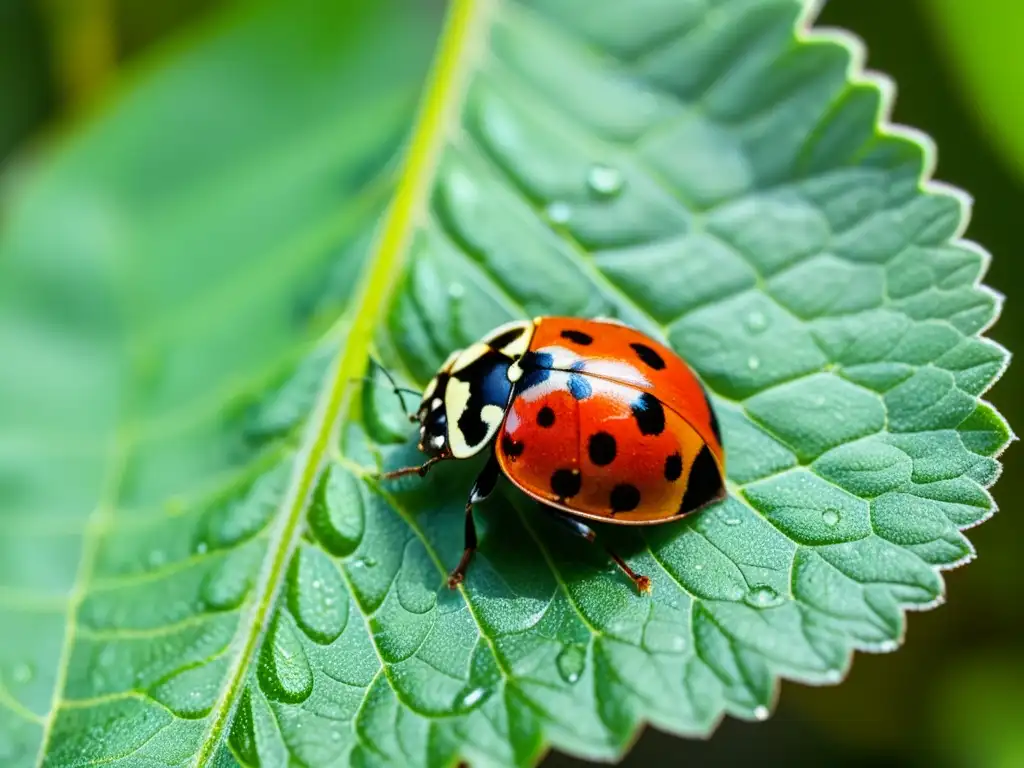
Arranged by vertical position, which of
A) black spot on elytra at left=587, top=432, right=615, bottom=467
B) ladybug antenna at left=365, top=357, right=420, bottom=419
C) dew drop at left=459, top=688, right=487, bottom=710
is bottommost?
dew drop at left=459, top=688, right=487, bottom=710

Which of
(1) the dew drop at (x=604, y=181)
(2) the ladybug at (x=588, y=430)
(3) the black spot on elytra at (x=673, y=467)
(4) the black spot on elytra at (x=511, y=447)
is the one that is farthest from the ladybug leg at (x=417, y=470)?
(1) the dew drop at (x=604, y=181)

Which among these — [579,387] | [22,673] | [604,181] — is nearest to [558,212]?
[604,181]

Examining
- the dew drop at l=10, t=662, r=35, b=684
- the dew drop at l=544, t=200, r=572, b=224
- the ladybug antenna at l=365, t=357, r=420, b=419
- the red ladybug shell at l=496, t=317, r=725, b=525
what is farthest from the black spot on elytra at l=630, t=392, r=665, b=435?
the dew drop at l=10, t=662, r=35, b=684

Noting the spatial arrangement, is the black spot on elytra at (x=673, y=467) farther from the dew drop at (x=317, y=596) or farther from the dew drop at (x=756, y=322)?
the dew drop at (x=317, y=596)

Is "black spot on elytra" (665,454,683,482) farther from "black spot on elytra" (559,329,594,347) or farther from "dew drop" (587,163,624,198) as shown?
"dew drop" (587,163,624,198)

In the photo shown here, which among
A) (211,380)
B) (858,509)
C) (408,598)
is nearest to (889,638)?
(858,509)

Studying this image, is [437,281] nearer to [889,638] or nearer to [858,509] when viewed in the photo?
[858,509]

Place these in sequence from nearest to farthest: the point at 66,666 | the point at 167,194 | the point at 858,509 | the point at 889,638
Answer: the point at 889,638
the point at 858,509
the point at 66,666
the point at 167,194
